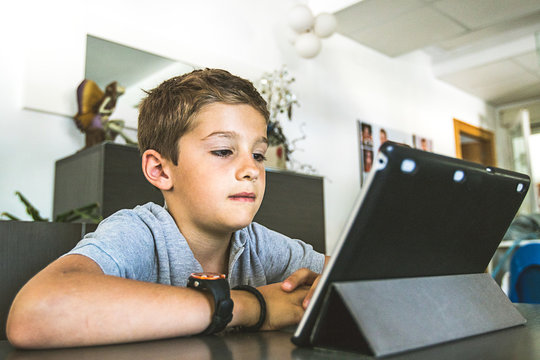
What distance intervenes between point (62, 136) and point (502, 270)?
2.94m

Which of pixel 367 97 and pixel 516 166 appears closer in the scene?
pixel 367 97

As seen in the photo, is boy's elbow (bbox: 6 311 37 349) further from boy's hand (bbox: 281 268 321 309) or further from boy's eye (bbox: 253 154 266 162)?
boy's eye (bbox: 253 154 266 162)

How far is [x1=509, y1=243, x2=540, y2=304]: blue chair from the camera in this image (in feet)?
6.02

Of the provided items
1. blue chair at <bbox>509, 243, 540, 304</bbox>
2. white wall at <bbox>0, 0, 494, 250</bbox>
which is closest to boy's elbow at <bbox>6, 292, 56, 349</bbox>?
white wall at <bbox>0, 0, 494, 250</bbox>

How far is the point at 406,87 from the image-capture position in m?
4.70

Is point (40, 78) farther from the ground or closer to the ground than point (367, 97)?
closer to the ground

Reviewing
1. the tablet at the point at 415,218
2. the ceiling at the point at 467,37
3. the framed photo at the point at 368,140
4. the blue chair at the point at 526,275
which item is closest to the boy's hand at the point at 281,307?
the tablet at the point at 415,218

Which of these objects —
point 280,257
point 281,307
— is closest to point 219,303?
point 281,307

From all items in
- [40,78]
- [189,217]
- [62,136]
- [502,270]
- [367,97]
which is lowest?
[502,270]

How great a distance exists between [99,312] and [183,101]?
543 millimetres

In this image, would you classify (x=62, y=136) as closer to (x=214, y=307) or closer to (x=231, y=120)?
(x=231, y=120)

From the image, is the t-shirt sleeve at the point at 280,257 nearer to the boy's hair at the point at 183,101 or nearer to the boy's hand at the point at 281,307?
the boy's hair at the point at 183,101

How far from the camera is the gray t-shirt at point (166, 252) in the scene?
2.33 feet

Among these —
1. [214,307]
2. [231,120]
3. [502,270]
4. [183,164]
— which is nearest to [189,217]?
[183,164]
